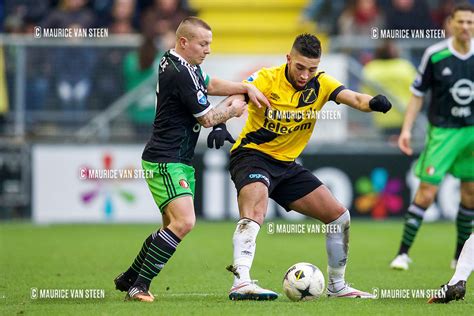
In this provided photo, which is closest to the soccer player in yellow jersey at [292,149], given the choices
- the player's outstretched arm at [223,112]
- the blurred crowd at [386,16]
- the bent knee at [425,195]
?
the player's outstretched arm at [223,112]

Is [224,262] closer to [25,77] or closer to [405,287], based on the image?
[405,287]

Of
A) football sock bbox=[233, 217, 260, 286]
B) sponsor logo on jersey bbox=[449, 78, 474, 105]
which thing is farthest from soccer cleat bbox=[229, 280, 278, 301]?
sponsor logo on jersey bbox=[449, 78, 474, 105]

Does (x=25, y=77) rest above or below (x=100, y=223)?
above

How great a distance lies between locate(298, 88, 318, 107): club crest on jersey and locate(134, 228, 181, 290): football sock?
1546 mm

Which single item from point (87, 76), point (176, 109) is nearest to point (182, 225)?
point (176, 109)

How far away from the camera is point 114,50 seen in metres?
17.4

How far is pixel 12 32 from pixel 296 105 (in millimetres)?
11001

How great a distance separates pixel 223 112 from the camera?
8.46m

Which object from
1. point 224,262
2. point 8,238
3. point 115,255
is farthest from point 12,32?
point 224,262

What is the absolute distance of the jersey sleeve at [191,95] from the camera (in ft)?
27.3

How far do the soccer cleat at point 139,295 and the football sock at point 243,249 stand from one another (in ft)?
2.21

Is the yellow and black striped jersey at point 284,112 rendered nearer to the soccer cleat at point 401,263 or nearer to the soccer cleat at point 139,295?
the soccer cleat at point 139,295

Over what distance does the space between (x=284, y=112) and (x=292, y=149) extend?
34 centimetres

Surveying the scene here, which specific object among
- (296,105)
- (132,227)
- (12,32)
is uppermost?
(12,32)
